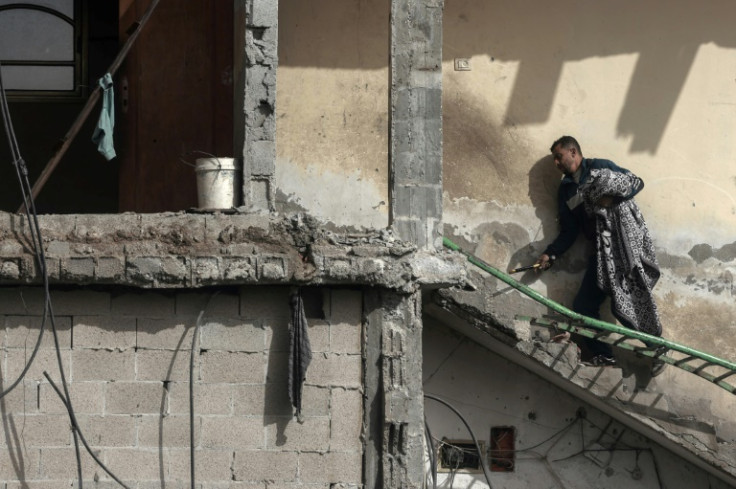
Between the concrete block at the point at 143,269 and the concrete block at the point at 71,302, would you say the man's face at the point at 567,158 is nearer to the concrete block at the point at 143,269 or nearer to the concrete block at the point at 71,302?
the concrete block at the point at 143,269

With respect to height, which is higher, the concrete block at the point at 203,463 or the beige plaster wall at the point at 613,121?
the beige plaster wall at the point at 613,121

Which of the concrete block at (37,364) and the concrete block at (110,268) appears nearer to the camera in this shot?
the concrete block at (110,268)

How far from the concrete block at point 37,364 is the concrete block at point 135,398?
1.05 ft

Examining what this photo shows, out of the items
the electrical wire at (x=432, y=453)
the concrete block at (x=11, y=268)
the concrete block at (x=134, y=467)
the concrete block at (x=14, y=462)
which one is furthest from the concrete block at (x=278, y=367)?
the electrical wire at (x=432, y=453)

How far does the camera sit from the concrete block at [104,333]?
8969mm

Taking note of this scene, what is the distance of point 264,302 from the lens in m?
9.05

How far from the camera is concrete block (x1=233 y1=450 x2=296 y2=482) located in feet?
29.4

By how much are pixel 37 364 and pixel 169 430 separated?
961 millimetres

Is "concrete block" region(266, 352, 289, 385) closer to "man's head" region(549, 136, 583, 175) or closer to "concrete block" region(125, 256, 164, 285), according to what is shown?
"concrete block" region(125, 256, 164, 285)

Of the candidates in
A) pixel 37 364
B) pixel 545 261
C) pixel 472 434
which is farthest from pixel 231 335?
pixel 545 261

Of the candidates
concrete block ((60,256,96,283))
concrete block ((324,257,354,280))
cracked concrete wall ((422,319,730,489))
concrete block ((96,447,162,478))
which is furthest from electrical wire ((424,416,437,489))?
concrete block ((60,256,96,283))

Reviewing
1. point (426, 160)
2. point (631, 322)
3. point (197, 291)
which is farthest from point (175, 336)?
point (631, 322)

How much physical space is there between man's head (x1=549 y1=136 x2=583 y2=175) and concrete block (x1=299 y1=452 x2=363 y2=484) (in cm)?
350

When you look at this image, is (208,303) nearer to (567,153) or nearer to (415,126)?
(415,126)
